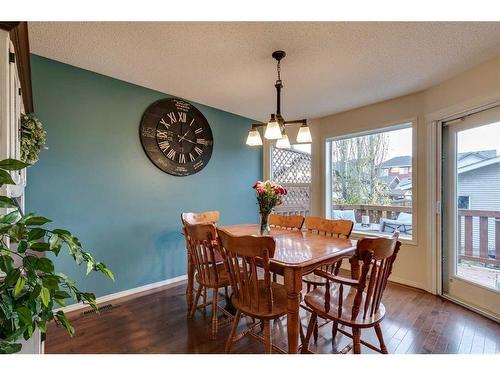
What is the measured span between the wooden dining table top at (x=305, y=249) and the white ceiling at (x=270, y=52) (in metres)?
1.56

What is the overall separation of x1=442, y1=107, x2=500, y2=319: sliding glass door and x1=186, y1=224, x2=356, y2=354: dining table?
1.51 metres

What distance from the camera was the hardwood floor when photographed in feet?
5.91

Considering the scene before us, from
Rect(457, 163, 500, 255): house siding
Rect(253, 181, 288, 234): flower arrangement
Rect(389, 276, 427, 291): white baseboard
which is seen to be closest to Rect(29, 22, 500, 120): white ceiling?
Rect(457, 163, 500, 255): house siding

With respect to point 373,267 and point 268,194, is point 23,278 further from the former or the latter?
point 268,194

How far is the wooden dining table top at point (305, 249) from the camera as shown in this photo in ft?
4.91

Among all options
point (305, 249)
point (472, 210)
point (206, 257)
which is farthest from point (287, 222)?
point (472, 210)

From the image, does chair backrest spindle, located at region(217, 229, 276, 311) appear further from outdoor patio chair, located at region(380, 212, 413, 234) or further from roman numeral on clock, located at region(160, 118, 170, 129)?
outdoor patio chair, located at region(380, 212, 413, 234)

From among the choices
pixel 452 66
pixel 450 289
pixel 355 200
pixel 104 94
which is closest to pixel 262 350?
pixel 450 289

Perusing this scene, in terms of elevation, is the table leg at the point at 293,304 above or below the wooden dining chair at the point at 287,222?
below

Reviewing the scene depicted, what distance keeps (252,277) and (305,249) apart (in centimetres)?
46

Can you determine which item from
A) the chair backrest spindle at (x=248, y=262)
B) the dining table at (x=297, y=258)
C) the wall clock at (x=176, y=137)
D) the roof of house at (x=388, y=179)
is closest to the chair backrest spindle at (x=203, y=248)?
the chair backrest spindle at (x=248, y=262)

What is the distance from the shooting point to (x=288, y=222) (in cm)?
270

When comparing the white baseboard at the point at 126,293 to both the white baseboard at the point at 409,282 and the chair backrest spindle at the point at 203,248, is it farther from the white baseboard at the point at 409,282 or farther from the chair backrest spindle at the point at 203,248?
the white baseboard at the point at 409,282
